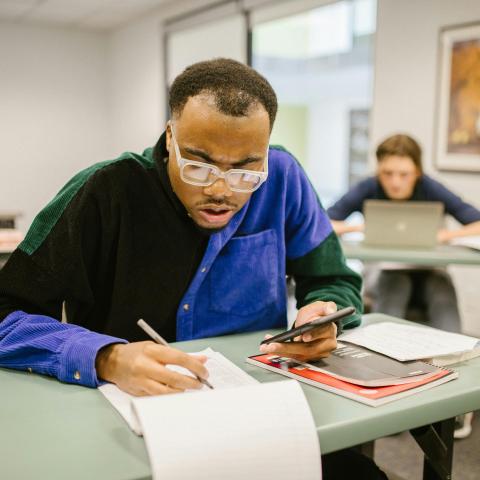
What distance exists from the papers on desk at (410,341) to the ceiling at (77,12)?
5.75m

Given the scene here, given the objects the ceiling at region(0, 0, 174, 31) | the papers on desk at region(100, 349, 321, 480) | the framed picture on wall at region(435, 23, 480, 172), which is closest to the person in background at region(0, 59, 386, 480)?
the papers on desk at region(100, 349, 321, 480)

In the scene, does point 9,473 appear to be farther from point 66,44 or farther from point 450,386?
point 66,44

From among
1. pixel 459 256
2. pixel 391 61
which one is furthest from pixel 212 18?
pixel 459 256

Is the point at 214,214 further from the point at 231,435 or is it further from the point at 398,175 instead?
the point at 398,175

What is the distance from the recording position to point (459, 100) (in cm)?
407

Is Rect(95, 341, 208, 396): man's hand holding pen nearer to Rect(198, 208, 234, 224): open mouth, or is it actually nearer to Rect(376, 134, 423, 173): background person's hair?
Rect(198, 208, 234, 224): open mouth

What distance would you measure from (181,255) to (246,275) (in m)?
0.16

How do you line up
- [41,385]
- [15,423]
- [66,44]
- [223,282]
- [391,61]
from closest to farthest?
[15,423]
[41,385]
[223,282]
[391,61]
[66,44]

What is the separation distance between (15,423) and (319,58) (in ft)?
31.3

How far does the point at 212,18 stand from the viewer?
234 inches

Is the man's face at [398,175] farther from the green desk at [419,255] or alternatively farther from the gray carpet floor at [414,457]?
the gray carpet floor at [414,457]

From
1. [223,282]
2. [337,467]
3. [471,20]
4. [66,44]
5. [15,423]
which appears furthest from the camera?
[66,44]

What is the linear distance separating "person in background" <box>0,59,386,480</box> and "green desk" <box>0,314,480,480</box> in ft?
0.18

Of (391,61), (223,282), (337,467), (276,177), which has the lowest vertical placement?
(337,467)
